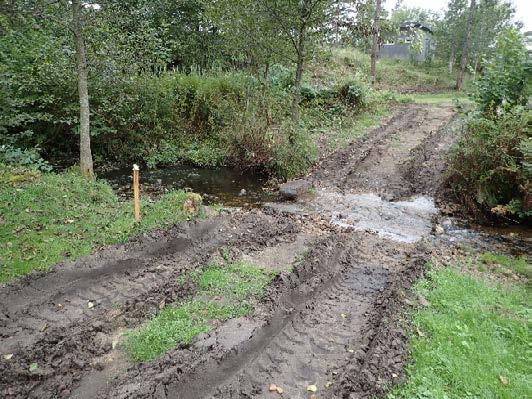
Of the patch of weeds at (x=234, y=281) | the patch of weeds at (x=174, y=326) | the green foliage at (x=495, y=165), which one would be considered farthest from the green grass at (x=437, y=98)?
the patch of weeds at (x=174, y=326)

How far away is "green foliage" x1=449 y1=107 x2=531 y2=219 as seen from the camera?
8.97 meters

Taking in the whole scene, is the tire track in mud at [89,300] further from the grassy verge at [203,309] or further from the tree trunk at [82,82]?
the tree trunk at [82,82]

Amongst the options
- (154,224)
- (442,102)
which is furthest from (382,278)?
(442,102)

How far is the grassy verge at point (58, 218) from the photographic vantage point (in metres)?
6.14

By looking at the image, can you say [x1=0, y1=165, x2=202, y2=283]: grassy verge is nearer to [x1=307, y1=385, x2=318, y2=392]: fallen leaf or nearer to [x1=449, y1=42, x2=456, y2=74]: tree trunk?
[x1=307, y1=385, x2=318, y2=392]: fallen leaf

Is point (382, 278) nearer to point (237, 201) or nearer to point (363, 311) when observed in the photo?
point (363, 311)

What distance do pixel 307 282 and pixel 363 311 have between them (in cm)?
89

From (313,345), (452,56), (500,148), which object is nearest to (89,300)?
(313,345)

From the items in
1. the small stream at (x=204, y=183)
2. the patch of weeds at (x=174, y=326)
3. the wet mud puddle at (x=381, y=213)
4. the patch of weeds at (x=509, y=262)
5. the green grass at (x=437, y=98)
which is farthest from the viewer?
the green grass at (x=437, y=98)

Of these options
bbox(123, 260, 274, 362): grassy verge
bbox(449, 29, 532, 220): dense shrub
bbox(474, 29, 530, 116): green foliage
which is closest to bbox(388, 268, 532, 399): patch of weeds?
bbox(123, 260, 274, 362): grassy verge

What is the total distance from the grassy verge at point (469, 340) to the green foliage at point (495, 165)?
3255 millimetres

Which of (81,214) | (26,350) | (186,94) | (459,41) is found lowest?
(26,350)

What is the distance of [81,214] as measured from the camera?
24.7ft

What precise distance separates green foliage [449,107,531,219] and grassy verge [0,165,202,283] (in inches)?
251
